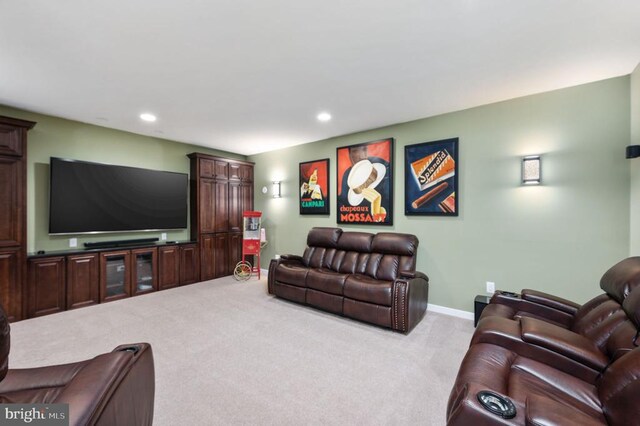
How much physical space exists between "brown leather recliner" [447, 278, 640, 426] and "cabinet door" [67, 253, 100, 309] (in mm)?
4610

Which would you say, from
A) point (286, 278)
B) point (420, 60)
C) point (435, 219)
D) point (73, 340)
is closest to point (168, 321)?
point (73, 340)

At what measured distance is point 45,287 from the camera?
3443 mm

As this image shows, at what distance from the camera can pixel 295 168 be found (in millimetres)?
5223

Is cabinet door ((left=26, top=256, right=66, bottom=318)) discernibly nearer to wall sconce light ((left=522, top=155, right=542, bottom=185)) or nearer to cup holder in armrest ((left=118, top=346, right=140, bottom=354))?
cup holder in armrest ((left=118, top=346, right=140, bottom=354))

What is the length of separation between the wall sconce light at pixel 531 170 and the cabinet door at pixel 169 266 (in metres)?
5.21

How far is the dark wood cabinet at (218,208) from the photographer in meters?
5.05

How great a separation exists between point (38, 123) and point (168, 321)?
3227mm

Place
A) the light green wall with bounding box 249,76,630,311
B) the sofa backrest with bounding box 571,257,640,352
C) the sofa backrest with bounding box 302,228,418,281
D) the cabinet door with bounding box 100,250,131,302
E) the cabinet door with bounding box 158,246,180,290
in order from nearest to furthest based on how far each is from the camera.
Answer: the sofa backrest with bounding box 571,257,640,352 → the light green wall with bounding box 249,76,630,311 → the sofa backrest with bounding box 302,228,418,281 → the cabinet door with bounding box 100,250,131,302 → the cabinet door with bounding box 158,246,180,290

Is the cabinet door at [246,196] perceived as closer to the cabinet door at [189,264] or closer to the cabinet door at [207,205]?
the cabinet door at [207,205]

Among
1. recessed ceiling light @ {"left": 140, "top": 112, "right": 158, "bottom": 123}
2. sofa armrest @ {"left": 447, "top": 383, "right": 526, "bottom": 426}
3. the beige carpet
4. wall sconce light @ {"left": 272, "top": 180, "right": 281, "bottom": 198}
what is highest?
recessed ceiling light @ {"left": 140, "top": 112, "right": 158, "bottom": 123}

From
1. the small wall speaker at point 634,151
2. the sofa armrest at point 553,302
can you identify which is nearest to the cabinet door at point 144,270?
the sofa armrest at point 553,302

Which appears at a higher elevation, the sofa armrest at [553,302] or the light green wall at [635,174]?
the light green wall at [635,174]

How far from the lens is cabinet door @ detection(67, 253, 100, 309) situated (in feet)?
11.9

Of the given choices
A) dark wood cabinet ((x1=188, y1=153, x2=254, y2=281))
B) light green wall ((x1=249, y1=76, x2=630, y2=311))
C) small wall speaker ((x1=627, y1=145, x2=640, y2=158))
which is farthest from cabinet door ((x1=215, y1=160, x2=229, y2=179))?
small wall speaker ((x1=627, y1=145, x2=640, y2=158))
